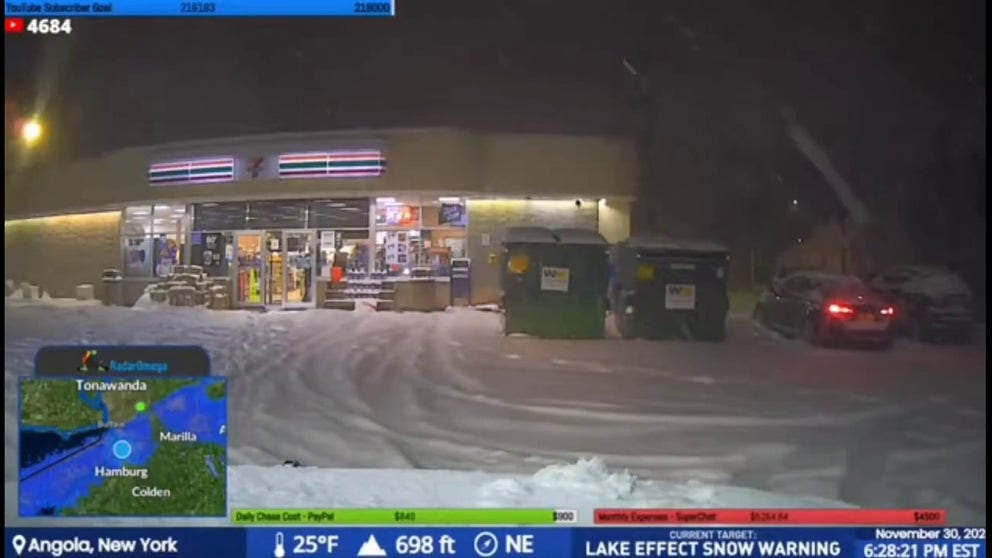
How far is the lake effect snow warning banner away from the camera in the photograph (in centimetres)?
259

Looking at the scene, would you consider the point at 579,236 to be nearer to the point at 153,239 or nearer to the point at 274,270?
the point at 274,270

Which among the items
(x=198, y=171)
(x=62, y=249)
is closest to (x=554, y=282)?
(x=198, y=171)

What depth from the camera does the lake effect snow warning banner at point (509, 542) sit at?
2.59 meters

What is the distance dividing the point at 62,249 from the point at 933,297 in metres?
2.95

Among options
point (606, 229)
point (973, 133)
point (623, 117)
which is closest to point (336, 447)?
point (606, 229)

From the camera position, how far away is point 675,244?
Answer: 2.97 m

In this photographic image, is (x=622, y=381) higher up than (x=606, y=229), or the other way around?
(x=606, y=229)

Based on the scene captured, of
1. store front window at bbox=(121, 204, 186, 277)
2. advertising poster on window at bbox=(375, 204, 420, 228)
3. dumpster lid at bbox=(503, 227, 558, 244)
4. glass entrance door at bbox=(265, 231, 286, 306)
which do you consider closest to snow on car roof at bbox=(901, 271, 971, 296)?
dumpster lid at bbox=(503, 227, 558, 244)

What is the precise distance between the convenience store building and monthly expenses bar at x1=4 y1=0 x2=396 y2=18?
464 mm

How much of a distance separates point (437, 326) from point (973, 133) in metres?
1.93

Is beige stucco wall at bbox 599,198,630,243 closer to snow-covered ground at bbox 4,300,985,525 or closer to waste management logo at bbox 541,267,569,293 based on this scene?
waste management logo at bbox 541,267,569,293

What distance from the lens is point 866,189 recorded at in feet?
9.64

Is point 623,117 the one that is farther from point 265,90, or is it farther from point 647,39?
point 265,90

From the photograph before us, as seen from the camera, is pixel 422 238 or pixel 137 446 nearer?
pixel 137 446
